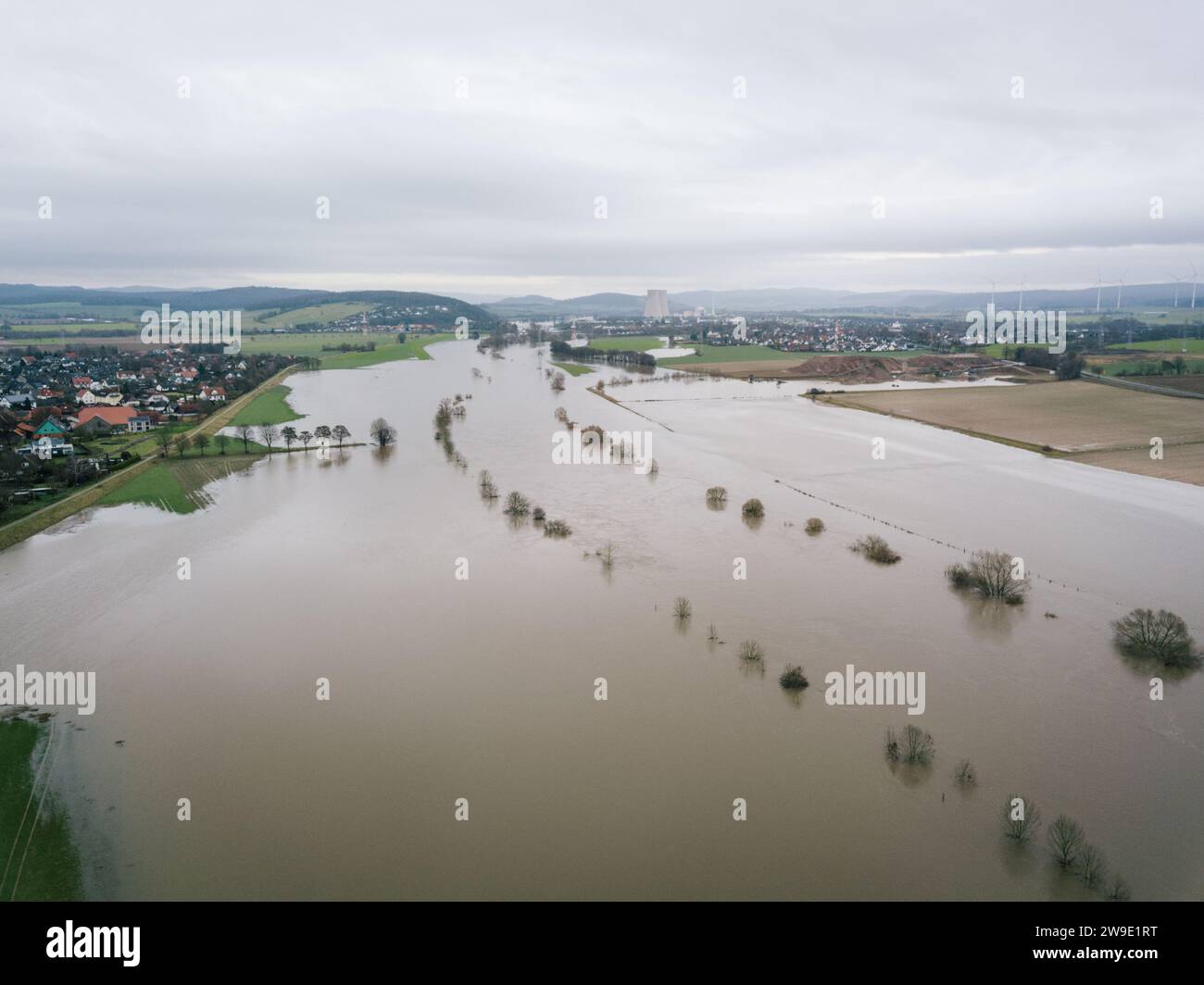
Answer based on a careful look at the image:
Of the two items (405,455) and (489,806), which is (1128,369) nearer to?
(405,455)

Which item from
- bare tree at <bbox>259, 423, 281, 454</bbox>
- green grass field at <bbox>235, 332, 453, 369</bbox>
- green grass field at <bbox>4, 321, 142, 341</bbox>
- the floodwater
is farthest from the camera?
green grass field at <bbox>4, 321, 142, 341</bbox>

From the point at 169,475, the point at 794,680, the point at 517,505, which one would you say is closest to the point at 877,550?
the point at 794,680

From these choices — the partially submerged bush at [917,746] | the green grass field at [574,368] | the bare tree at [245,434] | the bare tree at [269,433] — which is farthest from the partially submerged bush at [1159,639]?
the green grass field at [574,368]

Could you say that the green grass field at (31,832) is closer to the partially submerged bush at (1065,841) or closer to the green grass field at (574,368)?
the partially submerged bush at (1065,841)

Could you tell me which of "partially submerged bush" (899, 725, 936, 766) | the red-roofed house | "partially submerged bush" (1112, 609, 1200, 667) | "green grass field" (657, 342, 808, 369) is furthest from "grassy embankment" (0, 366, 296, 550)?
"green grass field" (657, 342, 808, 369)

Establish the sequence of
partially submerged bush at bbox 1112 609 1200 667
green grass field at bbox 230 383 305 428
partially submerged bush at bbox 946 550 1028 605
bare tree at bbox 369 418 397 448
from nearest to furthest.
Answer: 1. partially submerged bush at bbox 1112 609 1200 667
2. partially submerged bush at bbox 946 550 1028 605
3. bare tree at bbox 369 418 397 448
4. green grass field at bbox 230 383 305 428

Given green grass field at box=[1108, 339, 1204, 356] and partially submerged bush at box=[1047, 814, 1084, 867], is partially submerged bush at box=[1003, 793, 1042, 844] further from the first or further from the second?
green grass field at box=[1108, 339, 1204, 356]

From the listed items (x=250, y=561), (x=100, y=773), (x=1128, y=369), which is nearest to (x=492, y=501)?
(x=250, y=561)
